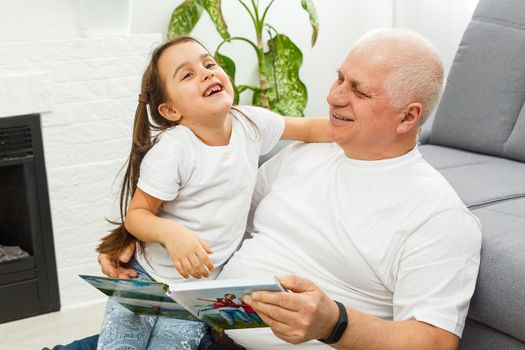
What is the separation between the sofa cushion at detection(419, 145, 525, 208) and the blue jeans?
2.59 feet

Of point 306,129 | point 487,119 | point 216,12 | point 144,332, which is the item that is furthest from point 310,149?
point 216,12

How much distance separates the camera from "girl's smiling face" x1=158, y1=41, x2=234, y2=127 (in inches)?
66.0

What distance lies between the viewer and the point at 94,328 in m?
2.72

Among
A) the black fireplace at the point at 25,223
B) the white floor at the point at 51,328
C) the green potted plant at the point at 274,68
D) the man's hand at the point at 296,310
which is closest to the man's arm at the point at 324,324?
the man's hand at the point at 296,310

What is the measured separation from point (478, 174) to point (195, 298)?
118cm

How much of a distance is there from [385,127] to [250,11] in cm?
168

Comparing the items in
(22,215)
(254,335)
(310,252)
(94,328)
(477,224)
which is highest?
(477,224)

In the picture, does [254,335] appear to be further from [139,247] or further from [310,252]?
[139,247]

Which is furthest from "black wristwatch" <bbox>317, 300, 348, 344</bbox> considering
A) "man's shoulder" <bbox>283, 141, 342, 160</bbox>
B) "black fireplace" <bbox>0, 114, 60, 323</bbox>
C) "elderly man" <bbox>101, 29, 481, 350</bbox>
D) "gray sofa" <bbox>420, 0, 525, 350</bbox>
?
"black fireplace" <bbox>0, 114, 60, 323</bbox>

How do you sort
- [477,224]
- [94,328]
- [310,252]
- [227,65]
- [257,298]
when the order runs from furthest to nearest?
[227,65] < [94,328] < [310,252] < [477,224] < [257,298]

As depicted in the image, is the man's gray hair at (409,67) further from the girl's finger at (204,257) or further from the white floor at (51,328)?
the white floor at (51,328)

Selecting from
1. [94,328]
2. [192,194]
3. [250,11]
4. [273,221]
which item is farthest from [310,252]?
[250,11]

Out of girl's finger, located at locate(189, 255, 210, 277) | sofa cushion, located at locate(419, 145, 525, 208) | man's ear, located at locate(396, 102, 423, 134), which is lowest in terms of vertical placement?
sofa cushion, located at locate(419, 145, 525, 208)

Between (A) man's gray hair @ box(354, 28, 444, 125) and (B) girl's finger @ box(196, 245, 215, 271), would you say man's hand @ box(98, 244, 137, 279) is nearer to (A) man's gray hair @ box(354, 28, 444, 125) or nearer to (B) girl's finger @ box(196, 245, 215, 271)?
(B) girl's finger @ box(196, 245, 215, 271)
